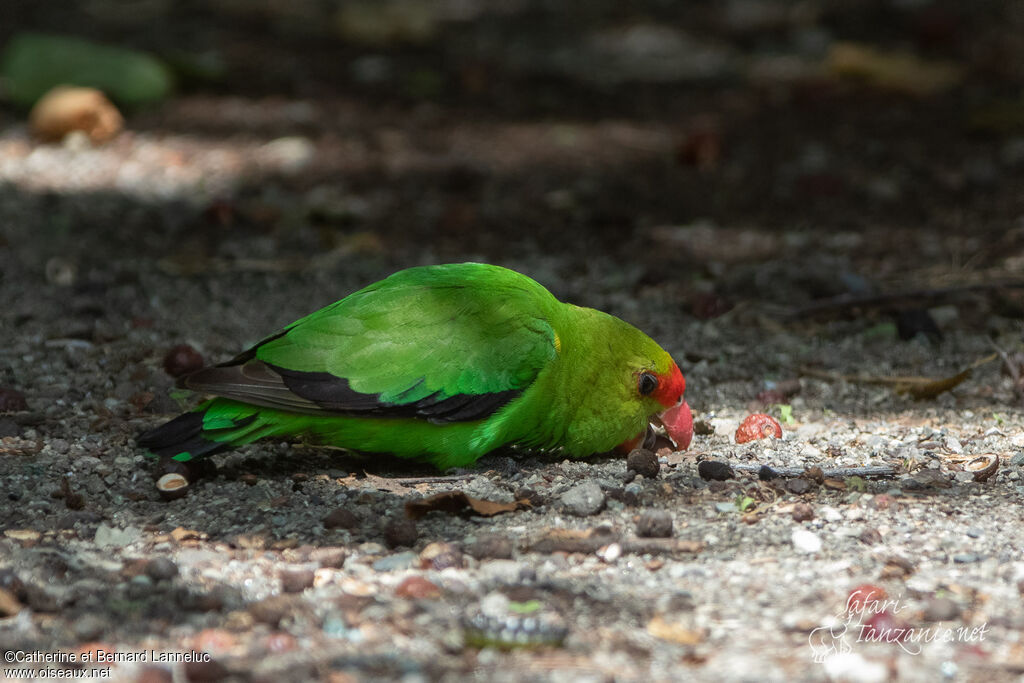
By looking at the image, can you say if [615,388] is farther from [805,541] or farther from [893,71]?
[893,71]

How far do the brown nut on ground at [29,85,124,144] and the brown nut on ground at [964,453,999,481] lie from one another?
618 centimetres

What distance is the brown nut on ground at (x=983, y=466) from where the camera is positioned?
3.38 meters

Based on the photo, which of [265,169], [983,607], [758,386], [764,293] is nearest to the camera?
[983,607]

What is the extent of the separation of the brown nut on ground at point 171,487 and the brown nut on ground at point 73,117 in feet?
16.2

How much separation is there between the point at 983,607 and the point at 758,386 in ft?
6.34

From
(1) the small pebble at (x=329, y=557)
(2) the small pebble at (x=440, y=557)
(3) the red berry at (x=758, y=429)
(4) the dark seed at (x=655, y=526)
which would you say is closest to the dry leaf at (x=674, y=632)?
(4) the dark seed at (x=655, y=526)

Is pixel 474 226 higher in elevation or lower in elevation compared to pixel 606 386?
lower

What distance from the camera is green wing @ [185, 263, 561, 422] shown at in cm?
341

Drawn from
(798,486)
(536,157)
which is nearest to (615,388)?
(798,486)

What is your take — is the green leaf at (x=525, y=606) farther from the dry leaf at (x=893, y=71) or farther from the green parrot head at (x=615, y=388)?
the dry leaf at (x=893, y=71)

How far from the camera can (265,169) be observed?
Answer: 7.41 meters

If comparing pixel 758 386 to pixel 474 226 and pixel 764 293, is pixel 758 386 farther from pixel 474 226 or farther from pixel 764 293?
pixel 474 226

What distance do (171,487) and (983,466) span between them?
98.8 inches

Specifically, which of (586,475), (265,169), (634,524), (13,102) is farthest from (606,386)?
(13,102)
